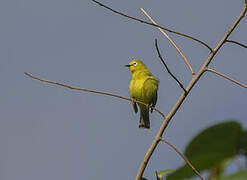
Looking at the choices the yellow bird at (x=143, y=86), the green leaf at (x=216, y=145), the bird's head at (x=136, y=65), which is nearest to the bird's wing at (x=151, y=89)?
the yellow bird at (x=143, y=86)

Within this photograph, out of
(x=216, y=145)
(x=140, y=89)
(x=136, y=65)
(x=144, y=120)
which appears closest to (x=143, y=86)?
(x=140, y=89)

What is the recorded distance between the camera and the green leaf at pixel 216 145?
1.62 ft

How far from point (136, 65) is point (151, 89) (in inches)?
54.9

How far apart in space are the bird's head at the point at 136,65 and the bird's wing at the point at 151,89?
849 millimetres

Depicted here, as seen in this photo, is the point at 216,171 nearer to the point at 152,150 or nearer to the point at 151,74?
the point at 152,150

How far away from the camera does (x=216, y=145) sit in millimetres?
497

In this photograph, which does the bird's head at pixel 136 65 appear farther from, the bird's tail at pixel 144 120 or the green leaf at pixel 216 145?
the green leaf at pixel 216 145

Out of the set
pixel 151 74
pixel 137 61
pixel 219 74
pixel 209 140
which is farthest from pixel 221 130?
pixel 137 61

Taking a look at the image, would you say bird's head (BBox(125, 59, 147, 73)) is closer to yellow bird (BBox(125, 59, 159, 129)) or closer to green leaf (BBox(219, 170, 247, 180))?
yellow bird (BBox(125, 59, 159, 129))

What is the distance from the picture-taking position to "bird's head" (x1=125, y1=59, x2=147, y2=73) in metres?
9.77

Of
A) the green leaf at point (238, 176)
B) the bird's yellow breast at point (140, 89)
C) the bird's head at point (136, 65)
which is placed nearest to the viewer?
the green leaf at point (238, 176)

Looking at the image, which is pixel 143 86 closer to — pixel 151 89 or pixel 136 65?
pixel 151 89

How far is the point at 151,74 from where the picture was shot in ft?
30.8

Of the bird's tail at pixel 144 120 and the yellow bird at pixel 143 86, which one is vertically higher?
the yellow bird at pixel 143 86
